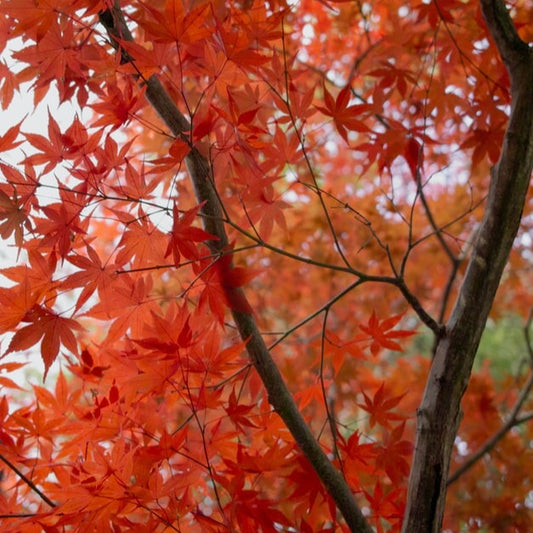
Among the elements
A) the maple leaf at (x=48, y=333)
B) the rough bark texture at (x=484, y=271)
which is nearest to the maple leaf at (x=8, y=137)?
the maple leaf at (x=48, y=333)

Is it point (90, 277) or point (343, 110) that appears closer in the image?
point (90, 277)

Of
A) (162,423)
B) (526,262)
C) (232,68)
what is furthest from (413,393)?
(232,68)

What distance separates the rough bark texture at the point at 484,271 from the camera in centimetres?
86

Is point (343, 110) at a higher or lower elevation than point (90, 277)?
Answer: higher

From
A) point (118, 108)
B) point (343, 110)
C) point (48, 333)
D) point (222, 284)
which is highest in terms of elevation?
point (343, 110)

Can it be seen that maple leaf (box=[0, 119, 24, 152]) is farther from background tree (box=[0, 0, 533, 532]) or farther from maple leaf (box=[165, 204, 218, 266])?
maple leaf (box=[165, 204, 218, 266])

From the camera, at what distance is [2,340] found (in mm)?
796

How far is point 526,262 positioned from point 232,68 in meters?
2.35

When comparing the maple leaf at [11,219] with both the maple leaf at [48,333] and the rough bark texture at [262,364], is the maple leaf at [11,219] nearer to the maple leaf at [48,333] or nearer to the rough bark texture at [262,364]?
A: the maple leaf at [48,333]

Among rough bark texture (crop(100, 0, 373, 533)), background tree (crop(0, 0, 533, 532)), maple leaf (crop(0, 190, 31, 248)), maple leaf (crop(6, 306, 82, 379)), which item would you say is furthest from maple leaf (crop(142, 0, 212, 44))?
maple leaf (crop(6, 306, 82, 379))

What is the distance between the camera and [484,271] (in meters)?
0.89

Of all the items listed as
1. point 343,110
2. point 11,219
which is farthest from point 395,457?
point 11,219

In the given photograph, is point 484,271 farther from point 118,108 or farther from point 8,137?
point 8,137

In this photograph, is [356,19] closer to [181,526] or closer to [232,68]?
[232,68]
